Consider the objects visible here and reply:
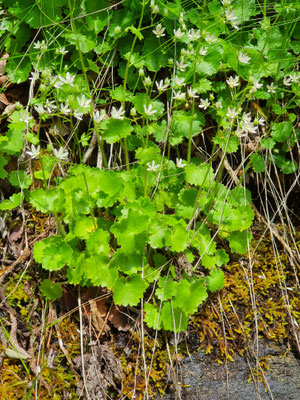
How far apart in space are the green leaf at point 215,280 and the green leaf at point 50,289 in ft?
2.33

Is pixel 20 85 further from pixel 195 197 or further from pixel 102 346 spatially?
pixel 102 346

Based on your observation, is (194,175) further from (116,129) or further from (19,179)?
(19,179)

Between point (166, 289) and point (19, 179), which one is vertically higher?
point (19, 179)

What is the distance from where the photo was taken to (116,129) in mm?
1904

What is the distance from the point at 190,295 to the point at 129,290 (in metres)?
0.27

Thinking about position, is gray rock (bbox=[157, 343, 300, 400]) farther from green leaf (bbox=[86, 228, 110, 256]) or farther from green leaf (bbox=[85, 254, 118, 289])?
green leaf (bbox=[86, 228, 110, 256])

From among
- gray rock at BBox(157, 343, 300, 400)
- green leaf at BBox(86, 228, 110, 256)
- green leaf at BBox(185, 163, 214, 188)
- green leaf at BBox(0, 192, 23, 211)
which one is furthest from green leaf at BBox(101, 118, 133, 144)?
gray rock at BBox(157, 343, 300, 400)

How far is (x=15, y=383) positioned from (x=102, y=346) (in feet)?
1.27

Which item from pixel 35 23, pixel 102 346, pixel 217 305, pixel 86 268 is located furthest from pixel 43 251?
pixel 35 23

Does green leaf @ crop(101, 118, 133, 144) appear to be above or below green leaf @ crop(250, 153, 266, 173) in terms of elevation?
above

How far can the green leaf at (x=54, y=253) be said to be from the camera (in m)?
1.79

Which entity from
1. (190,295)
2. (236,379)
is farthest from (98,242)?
(236,379)

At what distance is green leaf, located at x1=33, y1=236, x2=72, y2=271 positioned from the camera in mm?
1785

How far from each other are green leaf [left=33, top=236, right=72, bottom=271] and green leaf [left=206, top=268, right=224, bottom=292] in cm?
67
